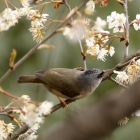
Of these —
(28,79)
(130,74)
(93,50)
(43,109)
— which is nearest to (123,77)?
(130,74)

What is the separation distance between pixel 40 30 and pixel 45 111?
23.1 inches

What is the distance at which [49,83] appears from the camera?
98.7 inches

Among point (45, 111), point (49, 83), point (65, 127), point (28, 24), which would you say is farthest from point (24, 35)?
point (65, 127)

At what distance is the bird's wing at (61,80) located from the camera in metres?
2.49

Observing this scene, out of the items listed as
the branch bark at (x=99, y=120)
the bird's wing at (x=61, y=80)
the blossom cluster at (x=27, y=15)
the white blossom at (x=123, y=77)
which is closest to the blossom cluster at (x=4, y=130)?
the blossom cluster at (x=27, y=15)

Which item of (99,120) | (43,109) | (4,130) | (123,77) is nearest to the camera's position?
(99,120)

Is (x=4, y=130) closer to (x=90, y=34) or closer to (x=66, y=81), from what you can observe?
(x=90, y=34)

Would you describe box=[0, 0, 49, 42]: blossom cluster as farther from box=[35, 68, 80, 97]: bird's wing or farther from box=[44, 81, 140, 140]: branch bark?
box=[44, 81, 140, 140]: branch bark

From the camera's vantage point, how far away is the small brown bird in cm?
242

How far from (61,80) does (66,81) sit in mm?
39

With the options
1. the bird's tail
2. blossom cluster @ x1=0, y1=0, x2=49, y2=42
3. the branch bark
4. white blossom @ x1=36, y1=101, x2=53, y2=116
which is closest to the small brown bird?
the bird's tail

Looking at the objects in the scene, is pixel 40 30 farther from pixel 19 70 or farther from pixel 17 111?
pixel 19 70

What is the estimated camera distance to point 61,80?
2545 mm

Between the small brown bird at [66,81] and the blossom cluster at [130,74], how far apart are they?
18.3 inches
